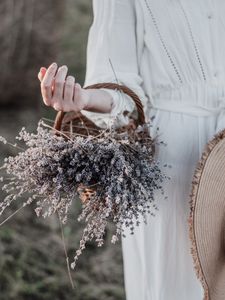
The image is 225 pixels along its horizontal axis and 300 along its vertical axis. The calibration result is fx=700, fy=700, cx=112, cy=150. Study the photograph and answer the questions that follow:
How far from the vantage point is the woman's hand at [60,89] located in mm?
1447

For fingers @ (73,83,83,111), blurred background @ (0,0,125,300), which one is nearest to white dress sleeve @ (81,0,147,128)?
fingers @ (73,83,83,111)

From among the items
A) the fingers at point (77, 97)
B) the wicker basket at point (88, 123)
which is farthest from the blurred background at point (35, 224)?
the fingers at point (77, 97)

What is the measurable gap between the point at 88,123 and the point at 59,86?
376 mm

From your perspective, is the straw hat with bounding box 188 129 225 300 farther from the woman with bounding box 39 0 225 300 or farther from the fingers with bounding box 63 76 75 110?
the fingers with bounding box 63 76 75 110

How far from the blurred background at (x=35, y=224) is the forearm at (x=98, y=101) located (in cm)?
160

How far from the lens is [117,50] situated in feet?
5.61

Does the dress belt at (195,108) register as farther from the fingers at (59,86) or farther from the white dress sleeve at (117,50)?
the fingers at (59,86)

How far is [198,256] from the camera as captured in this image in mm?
1520

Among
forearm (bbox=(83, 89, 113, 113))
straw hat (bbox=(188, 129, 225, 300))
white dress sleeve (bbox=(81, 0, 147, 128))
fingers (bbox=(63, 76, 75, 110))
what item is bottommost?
straw hat (bbox=(188, 129, 225, 300))

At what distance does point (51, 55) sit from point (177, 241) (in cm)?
416

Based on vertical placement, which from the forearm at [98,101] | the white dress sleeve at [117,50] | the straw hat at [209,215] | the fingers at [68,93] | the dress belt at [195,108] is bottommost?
the straw hat at [209,215]

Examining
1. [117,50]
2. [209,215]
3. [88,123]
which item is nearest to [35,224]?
[88,123]

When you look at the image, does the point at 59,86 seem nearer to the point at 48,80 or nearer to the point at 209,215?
the point at 48,80

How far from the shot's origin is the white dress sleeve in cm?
170
